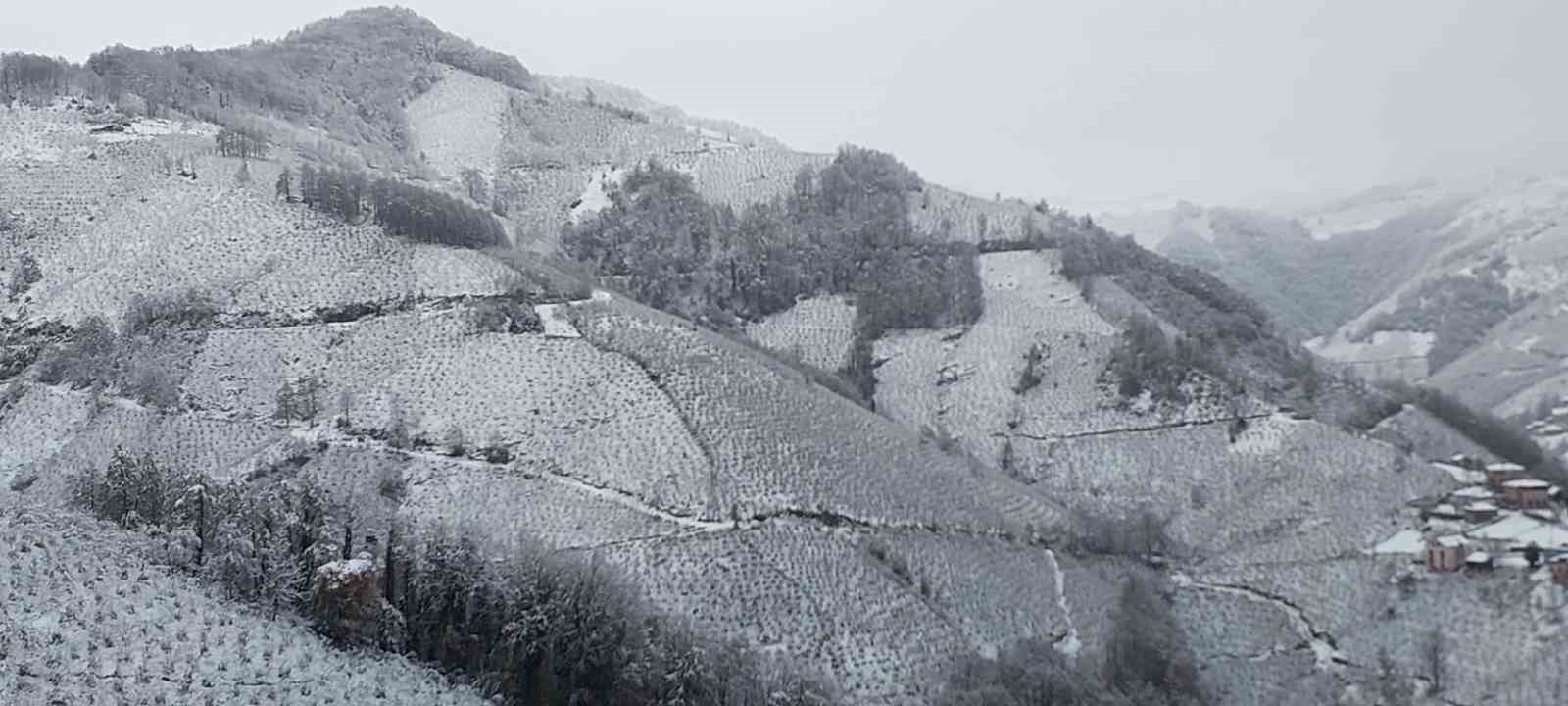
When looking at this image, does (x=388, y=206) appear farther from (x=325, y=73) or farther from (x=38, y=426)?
(x=325, y=73)

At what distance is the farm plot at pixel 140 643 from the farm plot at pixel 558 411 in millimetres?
19251

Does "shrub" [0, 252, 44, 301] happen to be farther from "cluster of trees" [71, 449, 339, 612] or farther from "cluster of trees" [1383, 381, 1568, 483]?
"cluster of trees" [1383, 381, 1568, 483]

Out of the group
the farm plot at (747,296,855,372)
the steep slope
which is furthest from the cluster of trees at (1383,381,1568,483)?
the farm plot at (747,296,855,372)

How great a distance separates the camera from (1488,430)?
230 feet

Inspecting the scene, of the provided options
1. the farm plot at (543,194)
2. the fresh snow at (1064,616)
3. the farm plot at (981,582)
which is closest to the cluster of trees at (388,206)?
the farm plot at (543,194)

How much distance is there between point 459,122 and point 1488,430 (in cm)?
8128

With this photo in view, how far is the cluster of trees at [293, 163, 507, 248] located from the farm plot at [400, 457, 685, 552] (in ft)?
76.4

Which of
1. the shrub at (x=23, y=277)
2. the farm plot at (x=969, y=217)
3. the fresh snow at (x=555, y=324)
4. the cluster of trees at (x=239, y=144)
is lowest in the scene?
the shrub at (x=23, y=277)

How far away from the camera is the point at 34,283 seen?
65312 mm

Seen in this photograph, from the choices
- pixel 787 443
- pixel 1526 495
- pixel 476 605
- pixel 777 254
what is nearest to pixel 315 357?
pixel 787 443

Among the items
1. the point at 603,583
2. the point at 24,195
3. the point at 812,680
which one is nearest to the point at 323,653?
the point at 603,583

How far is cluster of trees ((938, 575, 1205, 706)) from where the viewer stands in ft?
142

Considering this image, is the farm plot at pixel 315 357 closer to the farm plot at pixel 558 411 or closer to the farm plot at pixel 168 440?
the farm plot at pixel 558 411

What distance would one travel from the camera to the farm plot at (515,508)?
48.3m
